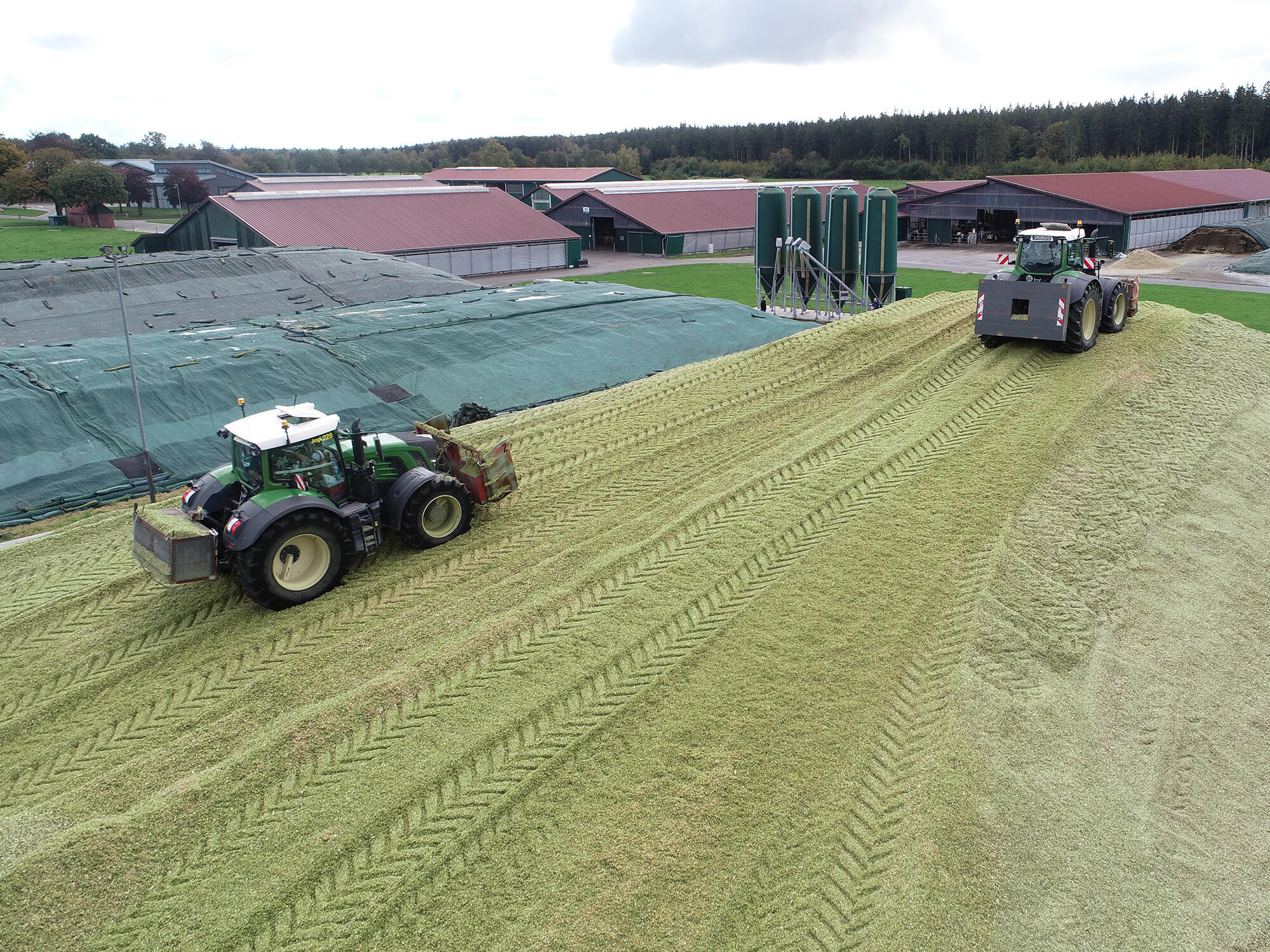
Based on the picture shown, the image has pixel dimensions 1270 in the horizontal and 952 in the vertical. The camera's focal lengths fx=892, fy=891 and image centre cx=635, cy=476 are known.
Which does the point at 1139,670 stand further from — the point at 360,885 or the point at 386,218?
the point at 386,218

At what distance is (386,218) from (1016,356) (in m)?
34.6

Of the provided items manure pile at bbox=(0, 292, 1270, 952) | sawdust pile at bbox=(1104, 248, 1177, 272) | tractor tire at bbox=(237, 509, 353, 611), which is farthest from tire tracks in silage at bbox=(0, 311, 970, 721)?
sawdust pile at bbox=(1104, 248, 1177, 272)

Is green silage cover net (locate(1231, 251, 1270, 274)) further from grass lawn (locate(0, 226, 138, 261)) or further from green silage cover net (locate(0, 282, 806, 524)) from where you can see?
grass lawn (locate(0, 226, 138, 261))

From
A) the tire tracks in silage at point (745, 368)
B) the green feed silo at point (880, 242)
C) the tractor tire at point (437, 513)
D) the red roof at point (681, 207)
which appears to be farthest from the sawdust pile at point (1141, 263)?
the tractor tire at point (437, 513)

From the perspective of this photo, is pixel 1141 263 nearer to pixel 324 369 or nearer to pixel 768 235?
pixel 768 235

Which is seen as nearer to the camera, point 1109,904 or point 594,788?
point 1109,904

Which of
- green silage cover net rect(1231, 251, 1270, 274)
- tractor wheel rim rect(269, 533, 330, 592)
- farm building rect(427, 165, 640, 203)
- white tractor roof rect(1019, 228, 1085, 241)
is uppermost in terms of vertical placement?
farm building rect(427, 165, 640, 203)

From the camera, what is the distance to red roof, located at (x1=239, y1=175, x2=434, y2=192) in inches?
2569

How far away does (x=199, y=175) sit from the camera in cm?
9681

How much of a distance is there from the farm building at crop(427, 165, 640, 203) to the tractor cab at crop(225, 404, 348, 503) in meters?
63.0

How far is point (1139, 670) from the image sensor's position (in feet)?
28.8

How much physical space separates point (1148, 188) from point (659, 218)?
96.4 ft

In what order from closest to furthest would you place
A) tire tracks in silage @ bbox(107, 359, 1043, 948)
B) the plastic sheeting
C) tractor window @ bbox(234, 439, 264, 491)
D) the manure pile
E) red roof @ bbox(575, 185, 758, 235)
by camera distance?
tire tracks in silage @ bbox(107, 359, 1043, 948)
the manure pile
tractor window @ bbox(234, 439, 264, 491)
the plastic sheeting
red roof @ bbox(575, 185, 758, 235)

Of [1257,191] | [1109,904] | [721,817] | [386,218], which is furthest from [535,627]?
[1257,191]
